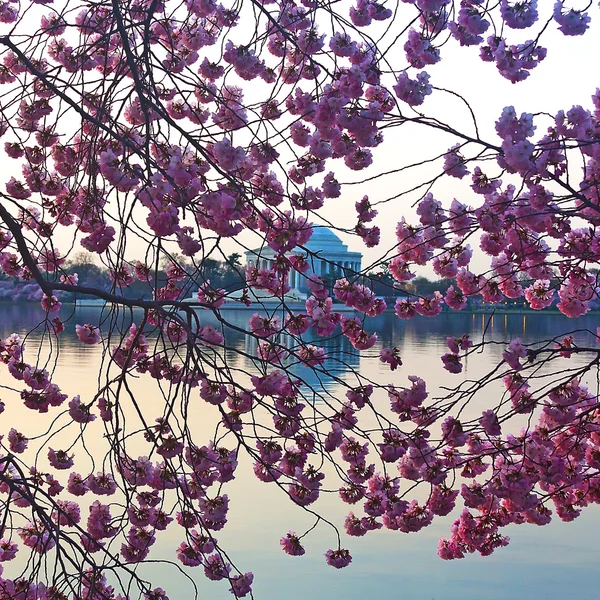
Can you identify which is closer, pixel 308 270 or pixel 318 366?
pixel 308 270

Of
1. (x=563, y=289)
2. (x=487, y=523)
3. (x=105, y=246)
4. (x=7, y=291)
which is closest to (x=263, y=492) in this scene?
(x=487, y=523)

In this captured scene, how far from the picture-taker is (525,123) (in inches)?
142

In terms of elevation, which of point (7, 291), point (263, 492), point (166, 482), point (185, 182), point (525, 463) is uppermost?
point (7, 291)

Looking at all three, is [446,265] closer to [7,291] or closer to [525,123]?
[525,123]

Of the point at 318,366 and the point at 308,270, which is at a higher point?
the point at 318,366

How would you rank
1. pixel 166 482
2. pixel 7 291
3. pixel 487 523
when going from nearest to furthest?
pixel 166 482, pixel 487 523, pixel 7 291

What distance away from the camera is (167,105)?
15.7 feet

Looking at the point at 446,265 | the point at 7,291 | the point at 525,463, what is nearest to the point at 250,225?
the point at 446,265

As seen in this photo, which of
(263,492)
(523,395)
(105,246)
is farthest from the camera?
(263,492)

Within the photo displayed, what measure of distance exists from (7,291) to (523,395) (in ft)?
186

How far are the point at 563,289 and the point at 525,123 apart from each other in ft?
3.70

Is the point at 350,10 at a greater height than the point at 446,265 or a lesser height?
greater

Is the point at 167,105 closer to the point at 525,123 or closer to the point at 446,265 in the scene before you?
the point at 446,265

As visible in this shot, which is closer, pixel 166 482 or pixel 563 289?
pixel 166 482
